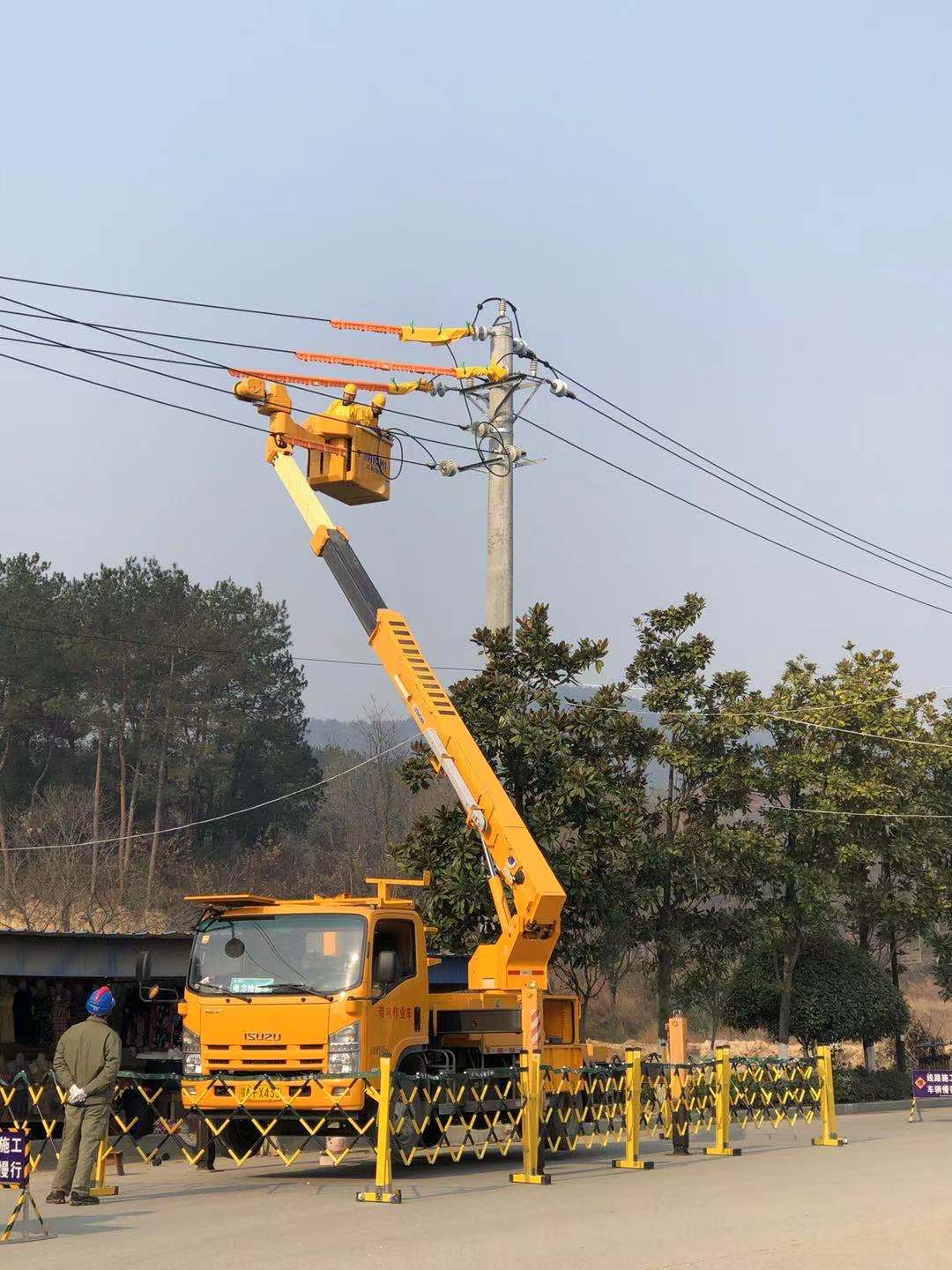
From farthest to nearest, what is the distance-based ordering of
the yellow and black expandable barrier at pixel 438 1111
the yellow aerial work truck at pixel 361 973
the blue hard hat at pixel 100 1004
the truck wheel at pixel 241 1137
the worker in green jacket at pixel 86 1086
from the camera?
1. the truck wheel at pixel 241 1137
2. the yellow aerial work truck at pixel 361 973
3. the yellow and black expandable barrier at pixel 438 1111
4. the blue hard hat at pixel 100 1004
5. the worker in green jacket at pixel 86 1086

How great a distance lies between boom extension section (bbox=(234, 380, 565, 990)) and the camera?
1761 centimetres

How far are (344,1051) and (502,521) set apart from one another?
24.6 ft

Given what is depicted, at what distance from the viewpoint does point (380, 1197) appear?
43.5 ft

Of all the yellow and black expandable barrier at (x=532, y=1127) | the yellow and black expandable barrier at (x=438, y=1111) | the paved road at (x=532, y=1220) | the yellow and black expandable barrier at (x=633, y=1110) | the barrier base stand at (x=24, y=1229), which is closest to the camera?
the paved road at (x=532, y=1220)

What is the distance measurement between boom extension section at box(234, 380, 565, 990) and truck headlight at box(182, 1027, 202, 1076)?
150 inches

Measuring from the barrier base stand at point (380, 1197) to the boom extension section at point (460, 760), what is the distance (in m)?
4.30

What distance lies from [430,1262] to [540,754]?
15739mm

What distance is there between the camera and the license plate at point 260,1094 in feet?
48.5

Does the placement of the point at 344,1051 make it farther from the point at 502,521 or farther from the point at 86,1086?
the point at 502,521

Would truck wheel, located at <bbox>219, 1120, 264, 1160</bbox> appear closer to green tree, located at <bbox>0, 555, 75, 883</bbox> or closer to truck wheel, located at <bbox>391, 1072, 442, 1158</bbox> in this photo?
truck wheel, located at <bbox>391, 1072, 442, 1158</bbox>

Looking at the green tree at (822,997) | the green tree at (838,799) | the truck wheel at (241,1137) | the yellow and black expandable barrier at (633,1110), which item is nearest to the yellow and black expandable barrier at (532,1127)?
the yellow and black expandable barrier at (633,1110)

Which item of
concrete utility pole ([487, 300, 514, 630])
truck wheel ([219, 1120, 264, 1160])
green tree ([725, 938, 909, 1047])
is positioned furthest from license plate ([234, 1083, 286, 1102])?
green tree ([725, 938, 909, 1047])

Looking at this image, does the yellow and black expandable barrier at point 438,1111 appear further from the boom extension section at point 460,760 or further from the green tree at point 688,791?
the green tree at point 688,791

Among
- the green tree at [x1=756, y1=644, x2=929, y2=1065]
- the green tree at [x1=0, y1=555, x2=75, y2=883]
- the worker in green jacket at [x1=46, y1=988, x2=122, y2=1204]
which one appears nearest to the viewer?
the worker in green jacket at [x1=46, y1=988, x2=122, y2=1204]
